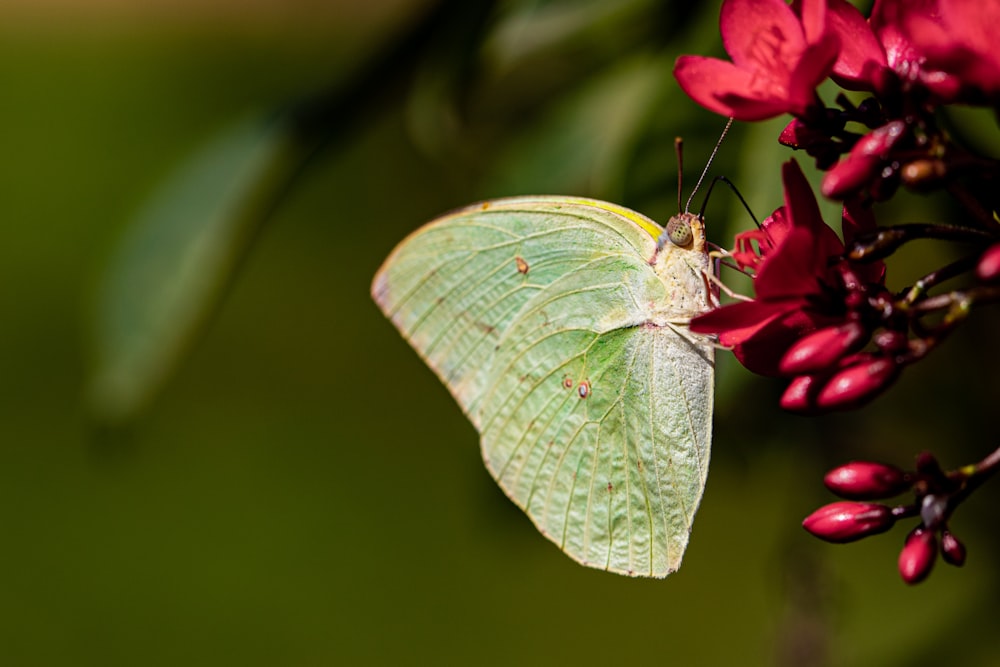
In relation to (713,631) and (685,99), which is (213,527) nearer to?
(713,631)

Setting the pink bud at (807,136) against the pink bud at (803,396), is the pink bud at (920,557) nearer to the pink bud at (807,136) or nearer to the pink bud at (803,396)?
the pink bud at (803,396)

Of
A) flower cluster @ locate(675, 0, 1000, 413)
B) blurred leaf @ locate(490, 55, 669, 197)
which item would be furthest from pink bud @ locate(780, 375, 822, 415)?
blurred leaf @ locate(490, 55, 669, 197)

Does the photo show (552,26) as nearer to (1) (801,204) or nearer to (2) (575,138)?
(2) (575,138)

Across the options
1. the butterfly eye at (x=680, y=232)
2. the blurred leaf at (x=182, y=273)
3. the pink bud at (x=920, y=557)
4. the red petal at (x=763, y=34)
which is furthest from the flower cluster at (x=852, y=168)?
the blurred leaf at (x=182, y=273)

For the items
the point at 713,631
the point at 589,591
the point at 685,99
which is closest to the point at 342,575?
the point at 589,591

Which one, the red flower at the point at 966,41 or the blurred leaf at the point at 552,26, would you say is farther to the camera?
the blurred leaf at the point at 552,26

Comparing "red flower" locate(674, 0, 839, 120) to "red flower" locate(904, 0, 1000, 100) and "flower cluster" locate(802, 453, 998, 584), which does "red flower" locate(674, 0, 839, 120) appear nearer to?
"red flower" locate(904, 0, 1000, 100)
